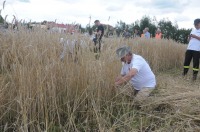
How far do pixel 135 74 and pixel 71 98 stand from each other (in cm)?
108

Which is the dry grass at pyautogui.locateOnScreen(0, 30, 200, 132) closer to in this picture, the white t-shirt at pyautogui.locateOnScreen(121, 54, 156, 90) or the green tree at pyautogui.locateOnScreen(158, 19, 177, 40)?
the white t-shirt at pyautogui.locateOnScreen(121, 54, 156, 90)

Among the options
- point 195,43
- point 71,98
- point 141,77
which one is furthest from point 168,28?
point 71,98

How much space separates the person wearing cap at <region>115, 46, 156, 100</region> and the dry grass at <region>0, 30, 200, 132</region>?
0.17 metres

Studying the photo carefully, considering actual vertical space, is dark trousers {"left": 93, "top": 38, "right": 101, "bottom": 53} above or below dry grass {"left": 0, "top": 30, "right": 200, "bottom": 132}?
above

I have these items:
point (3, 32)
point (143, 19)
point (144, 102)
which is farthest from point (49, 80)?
point (143, 19)

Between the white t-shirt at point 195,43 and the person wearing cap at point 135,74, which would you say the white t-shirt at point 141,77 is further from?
the white t-shirt at point 195,43

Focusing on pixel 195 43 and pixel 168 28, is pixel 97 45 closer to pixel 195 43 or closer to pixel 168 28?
pixel 195 43

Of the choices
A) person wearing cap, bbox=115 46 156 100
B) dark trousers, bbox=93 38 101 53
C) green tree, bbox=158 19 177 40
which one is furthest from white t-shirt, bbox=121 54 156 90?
green tree, bbox=158 19 177 40

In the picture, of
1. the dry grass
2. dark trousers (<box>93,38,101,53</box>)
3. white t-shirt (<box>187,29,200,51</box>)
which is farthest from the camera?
white t-shirt (<box>187,29,200,51</box>)

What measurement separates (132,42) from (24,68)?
16.9ft

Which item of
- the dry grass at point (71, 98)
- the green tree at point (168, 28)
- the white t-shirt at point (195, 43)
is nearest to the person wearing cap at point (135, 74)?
the dry grass at point (71, 98)

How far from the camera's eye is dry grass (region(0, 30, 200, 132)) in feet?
9.86

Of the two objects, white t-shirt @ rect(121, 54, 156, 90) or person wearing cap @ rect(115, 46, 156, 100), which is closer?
person wearing cap @ rect(115, 46, 156, 100)

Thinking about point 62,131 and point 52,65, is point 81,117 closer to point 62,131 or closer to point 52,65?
point 62,131
